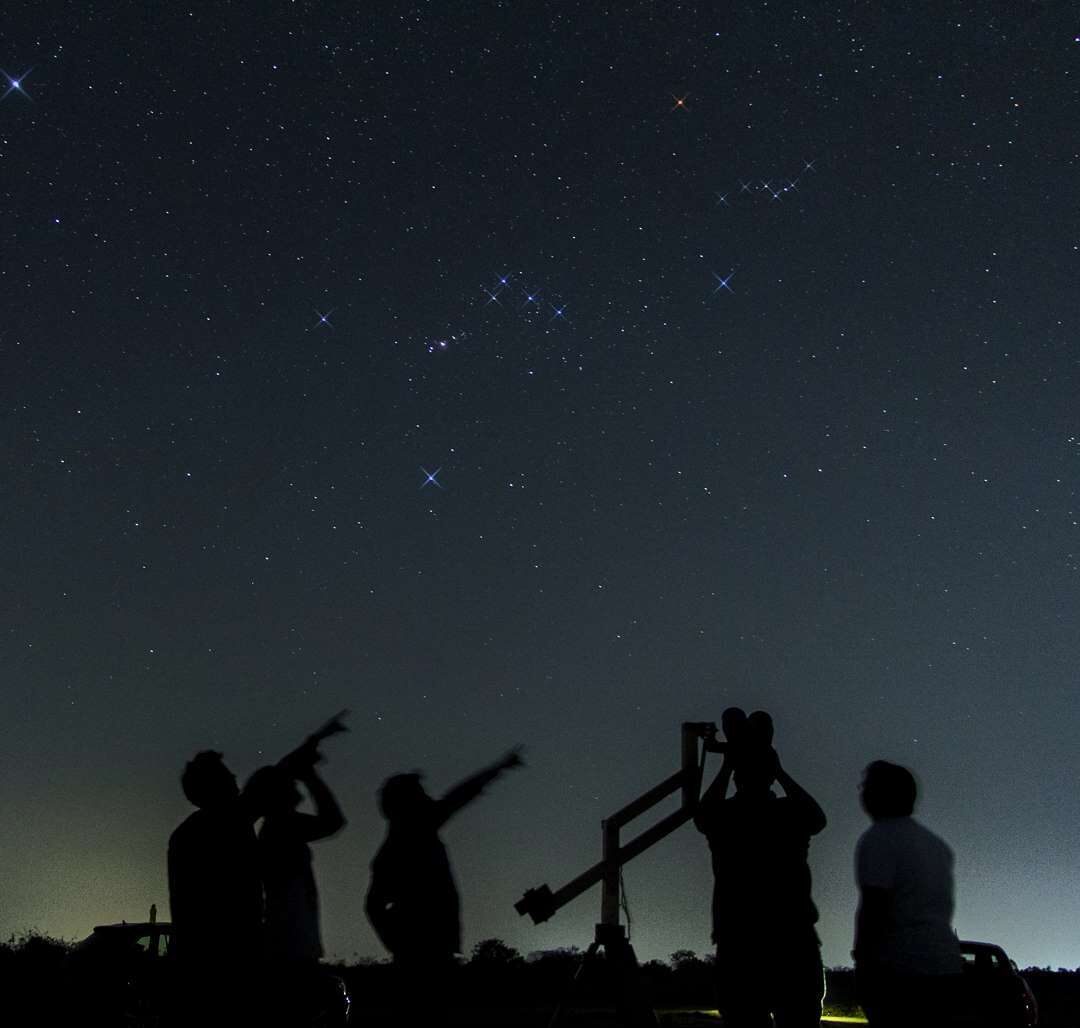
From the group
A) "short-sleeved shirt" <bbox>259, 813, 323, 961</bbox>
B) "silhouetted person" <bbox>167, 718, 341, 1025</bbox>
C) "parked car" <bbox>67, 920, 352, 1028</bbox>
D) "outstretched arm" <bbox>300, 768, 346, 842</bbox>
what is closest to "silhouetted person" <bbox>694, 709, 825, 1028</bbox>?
"outstretched arm" <bbox>300, 768, 346, 842</bbox>

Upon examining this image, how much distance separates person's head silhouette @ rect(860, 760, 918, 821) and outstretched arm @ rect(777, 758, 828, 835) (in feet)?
2.80

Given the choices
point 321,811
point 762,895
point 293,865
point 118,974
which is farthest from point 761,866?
point 118,974

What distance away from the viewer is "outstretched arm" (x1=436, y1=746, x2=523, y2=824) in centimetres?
508

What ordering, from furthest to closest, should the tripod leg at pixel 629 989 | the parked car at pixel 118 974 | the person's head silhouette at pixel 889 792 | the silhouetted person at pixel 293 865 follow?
1. the parked car at pixel 118 974
2. the tripod leg at pixel 629 989
3. the silhouetted person at pixel 293 865
4. the person's head silhouette at pixel 889 792

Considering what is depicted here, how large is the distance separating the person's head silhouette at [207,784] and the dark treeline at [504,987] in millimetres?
4306

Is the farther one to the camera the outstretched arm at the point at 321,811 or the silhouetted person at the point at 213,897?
the outstretched arm at the point at 321,811

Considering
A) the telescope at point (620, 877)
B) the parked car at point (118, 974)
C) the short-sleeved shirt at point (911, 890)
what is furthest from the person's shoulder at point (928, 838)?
the parked car at point (118, 974)

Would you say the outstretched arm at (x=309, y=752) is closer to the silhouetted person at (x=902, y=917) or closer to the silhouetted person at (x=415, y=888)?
the silhouetted person at (x=415, y=888)

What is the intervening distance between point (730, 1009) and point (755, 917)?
387mm

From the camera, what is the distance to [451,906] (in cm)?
480

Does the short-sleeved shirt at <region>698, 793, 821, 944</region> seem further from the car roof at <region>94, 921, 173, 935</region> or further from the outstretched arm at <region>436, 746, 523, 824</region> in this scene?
the car roof at <region>94, 921, 173, 935</region>

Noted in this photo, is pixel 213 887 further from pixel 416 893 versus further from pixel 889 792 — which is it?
pixel 889 792

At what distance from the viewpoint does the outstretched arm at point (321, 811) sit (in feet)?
16.4

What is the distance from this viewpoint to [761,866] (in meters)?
4.82
